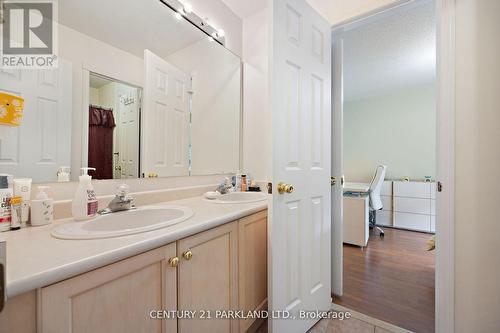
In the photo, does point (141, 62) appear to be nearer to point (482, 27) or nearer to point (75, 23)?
point (75, 23)

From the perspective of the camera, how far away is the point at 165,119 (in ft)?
4.77

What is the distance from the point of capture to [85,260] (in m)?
0.54

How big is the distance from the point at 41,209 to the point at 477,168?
2.04 m

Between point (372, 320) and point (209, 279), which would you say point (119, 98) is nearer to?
point (209, 279)

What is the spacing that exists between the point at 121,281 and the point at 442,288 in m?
1.61

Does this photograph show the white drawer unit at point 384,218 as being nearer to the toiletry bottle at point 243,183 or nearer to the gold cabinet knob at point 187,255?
the toiletry bottle at point 243,183

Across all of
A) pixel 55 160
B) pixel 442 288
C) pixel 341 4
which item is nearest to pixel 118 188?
pixel 55 160

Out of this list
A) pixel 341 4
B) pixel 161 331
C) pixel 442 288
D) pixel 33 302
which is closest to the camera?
pixel 33 302

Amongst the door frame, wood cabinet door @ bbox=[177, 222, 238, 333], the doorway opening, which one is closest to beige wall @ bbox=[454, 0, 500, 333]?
the door frame

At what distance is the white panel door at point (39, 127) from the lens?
84 centimetres

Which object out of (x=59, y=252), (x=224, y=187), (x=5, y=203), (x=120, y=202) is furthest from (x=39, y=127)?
(x=224, y=187)

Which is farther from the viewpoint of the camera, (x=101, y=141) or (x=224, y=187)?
(x=224, y=187)

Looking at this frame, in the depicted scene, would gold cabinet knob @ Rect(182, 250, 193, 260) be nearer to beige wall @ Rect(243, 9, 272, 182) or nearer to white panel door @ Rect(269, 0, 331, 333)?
white panel door @ Rect(269, 0, 331, 333)

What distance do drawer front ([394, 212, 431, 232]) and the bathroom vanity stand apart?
361cm
